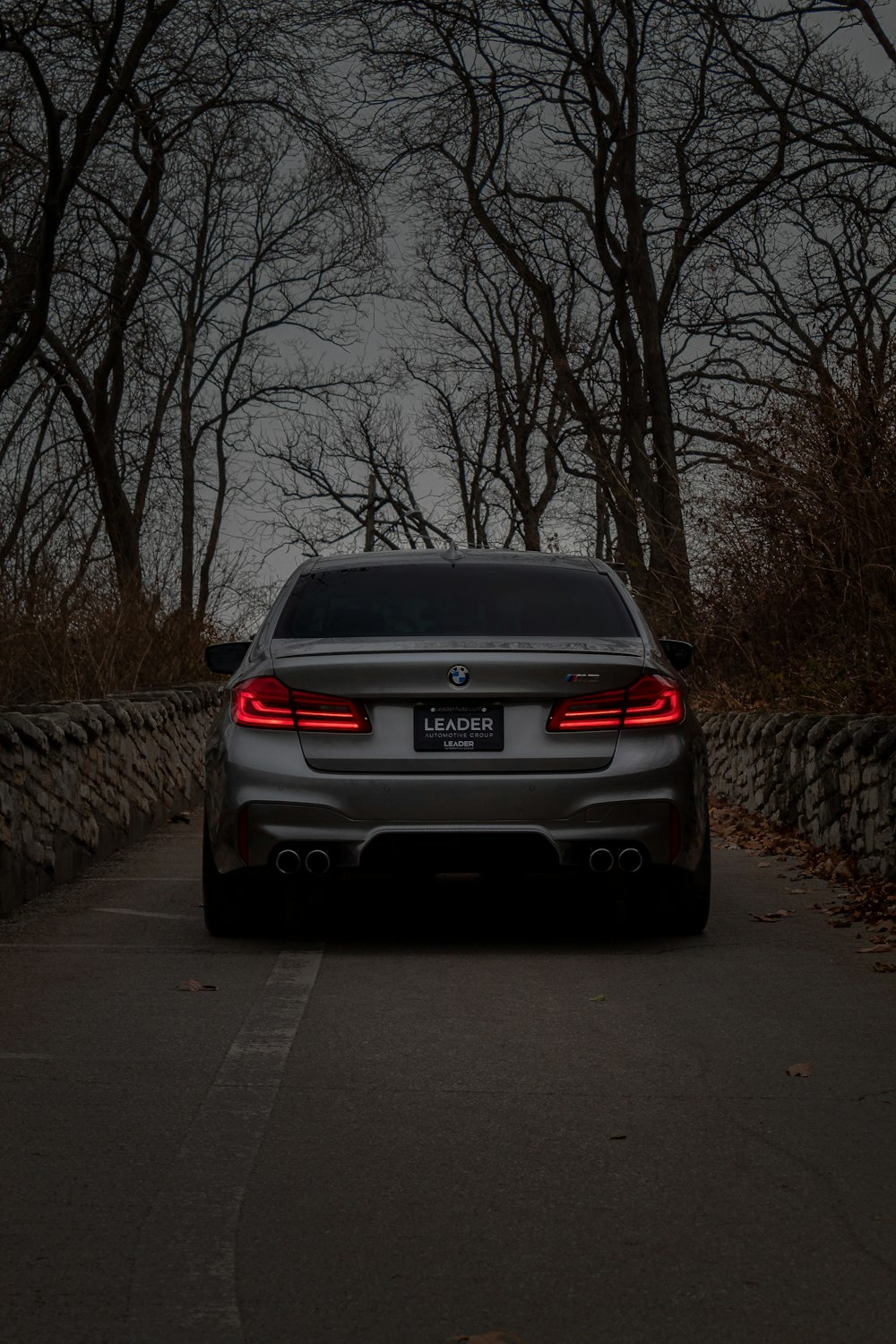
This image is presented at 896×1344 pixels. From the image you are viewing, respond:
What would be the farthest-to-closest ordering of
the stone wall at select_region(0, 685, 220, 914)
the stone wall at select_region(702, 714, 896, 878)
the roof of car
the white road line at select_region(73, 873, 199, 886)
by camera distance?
the white road line at select_region(73, 873, 199, 886), the stone wall at select_region(702, 714, 896, 878), the stone wall at select_region(0, 685, 220, 914), the roof of car

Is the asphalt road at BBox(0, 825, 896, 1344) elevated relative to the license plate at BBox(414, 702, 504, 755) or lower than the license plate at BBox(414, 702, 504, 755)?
lower

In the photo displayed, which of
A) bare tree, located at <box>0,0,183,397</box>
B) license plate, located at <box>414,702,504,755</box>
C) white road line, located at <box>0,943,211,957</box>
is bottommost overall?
white road line, located at <box>0,943,211,957</box>

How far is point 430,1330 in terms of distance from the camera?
11.1 ft

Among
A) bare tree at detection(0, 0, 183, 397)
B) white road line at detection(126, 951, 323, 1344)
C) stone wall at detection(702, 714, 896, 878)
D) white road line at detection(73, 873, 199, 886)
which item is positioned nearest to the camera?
white road line at detection(126, 951, 323, 1344)

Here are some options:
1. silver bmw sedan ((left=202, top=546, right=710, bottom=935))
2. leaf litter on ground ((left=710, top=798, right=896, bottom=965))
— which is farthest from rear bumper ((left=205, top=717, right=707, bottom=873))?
leaf litter on ground ((left=710, top=798, right=896, bottom=965))

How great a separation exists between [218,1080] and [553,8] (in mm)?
22400

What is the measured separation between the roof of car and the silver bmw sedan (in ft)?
3.31

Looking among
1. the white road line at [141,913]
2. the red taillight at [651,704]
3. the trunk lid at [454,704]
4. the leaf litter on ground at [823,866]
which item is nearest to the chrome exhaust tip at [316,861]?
the trunk lid at [454,704]

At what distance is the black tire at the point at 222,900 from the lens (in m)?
8.00

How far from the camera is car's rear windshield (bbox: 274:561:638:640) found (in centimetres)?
830

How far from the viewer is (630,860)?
7.66m

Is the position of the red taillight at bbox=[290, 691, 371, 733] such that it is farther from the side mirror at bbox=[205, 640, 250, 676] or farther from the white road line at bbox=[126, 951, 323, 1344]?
the white road line at bbox=[126, 951, 323, 1344]

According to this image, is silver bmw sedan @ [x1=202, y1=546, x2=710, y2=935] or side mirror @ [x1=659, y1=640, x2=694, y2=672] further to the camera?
side mirror @ [x1=659, y1=640, x2=694, y2=672]

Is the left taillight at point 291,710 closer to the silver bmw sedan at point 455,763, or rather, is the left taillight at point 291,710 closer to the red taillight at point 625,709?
the silver bmw sedan at point 455,763
